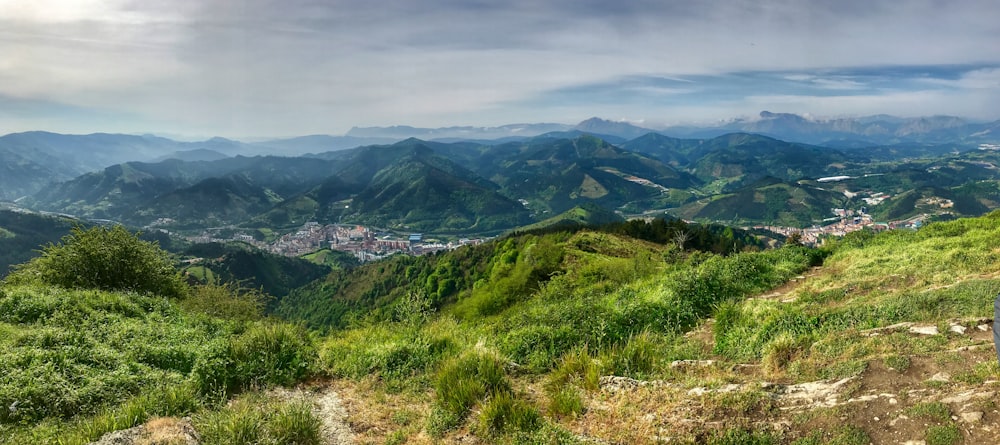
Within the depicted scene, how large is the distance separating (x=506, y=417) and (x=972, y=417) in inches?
223

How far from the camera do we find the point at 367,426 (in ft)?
23.6

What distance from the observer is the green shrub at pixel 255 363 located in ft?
27.2

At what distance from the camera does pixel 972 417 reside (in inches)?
188

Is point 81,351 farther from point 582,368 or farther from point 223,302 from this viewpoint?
point 223,302

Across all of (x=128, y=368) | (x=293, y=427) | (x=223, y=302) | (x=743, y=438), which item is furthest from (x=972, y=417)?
(x=223, y=302)

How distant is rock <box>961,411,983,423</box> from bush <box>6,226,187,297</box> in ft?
93.5

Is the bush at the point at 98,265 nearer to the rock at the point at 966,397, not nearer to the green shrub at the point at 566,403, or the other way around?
the green shrub at the point at 566,403

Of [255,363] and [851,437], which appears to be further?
[255,363]

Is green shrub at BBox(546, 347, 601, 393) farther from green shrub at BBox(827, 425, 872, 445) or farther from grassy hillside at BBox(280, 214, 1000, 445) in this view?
green shrub at BBox(827, 425, 872, 445)

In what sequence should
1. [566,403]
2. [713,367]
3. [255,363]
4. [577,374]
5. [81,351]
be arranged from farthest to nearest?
[81,351], [255,363], [713,367], [577,374], [566,403]

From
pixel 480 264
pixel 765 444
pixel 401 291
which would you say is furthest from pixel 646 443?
pixel 401 291

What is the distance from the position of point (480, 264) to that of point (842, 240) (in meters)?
76.9

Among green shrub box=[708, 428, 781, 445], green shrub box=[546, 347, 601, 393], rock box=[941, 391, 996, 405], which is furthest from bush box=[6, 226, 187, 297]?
rock box=[941, 391, 996, 405]

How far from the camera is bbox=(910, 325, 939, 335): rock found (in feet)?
24.8
